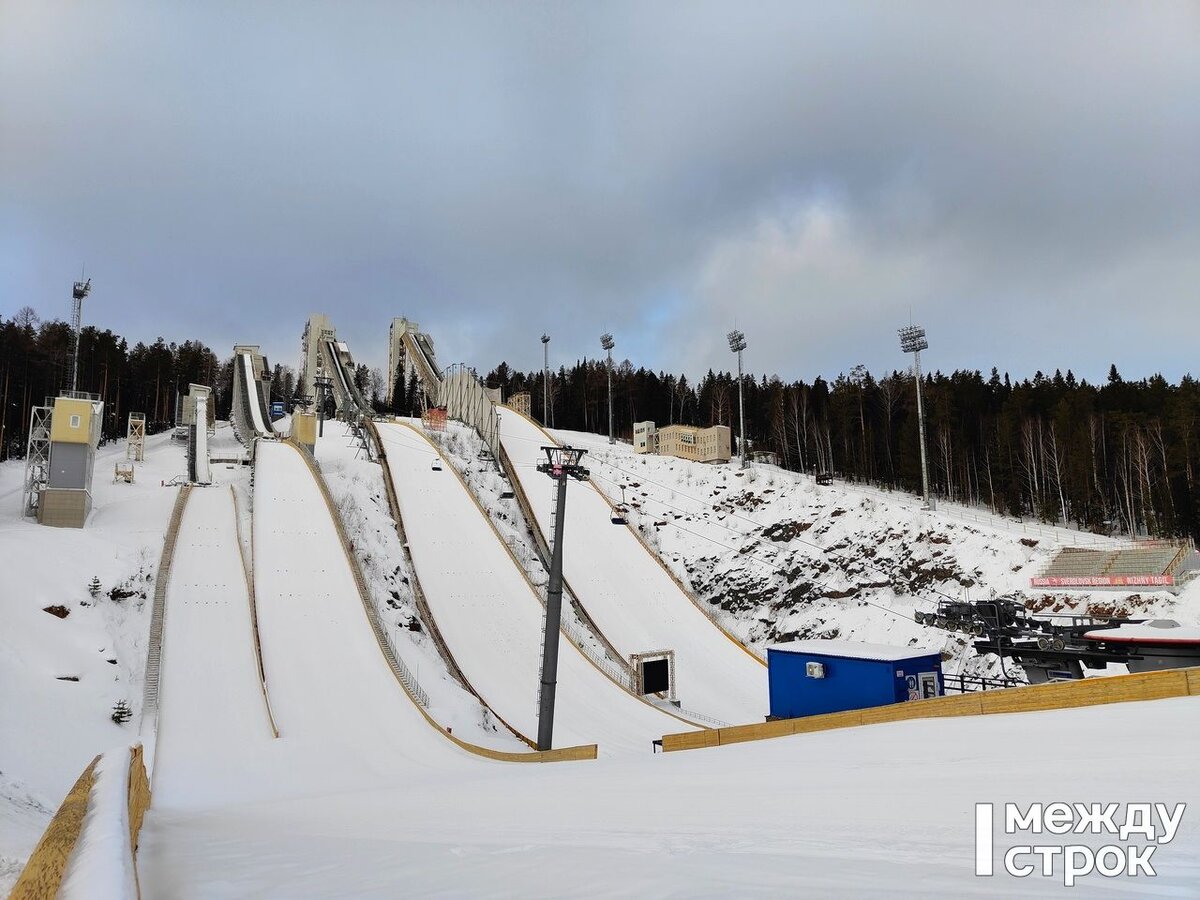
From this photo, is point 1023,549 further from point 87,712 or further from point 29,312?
point 29,312

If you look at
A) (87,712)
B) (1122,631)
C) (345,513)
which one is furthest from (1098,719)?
(345,513)

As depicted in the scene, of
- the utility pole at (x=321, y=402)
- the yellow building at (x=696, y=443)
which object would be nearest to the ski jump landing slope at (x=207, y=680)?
the utility pole at (x=321, y=402)

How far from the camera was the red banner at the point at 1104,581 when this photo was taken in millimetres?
19237

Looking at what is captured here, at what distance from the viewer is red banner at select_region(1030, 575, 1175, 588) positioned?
19237 mm

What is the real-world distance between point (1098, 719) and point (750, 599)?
2295cm

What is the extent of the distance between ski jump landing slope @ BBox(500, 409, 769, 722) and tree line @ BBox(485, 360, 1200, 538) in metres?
25.2

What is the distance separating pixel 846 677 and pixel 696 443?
3072 centimetres

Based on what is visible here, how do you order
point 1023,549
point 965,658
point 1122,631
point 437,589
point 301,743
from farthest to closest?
point 1023,549, point 437,589, point 965,658, point 301,743, point 1122,631

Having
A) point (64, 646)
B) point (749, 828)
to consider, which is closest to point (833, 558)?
point (64, 646)

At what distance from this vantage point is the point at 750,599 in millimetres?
27547

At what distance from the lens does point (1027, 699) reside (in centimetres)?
629

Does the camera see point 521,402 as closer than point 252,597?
No

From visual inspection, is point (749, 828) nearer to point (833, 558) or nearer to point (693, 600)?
point (693, 600)

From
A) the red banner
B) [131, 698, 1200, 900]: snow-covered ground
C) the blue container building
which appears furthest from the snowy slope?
the red banner
